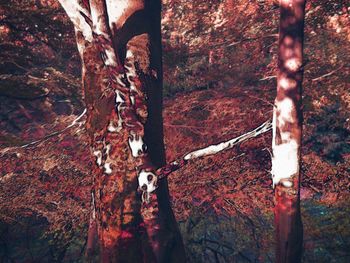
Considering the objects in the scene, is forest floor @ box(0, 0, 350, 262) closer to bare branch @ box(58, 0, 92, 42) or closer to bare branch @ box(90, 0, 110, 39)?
bare branch @ box(58, 0, 92, 42)

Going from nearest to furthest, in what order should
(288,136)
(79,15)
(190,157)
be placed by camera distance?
(288,136)
(79,15)
(190,157)

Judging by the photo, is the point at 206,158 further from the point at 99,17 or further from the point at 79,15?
the point at 99,17

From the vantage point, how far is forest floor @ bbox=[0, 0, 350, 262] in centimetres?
872

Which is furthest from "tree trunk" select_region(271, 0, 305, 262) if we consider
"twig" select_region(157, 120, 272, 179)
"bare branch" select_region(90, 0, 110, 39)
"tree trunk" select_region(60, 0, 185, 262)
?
"bare branch" select_region(90, 0, 110, 39)

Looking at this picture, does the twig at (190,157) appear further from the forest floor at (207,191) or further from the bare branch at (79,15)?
the forest floor at (207,191)

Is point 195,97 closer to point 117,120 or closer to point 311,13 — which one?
point 311,13

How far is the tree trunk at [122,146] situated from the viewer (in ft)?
15.6

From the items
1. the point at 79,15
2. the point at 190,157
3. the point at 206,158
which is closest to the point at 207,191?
the point at 206,158

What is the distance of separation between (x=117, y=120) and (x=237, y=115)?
4.60 metres

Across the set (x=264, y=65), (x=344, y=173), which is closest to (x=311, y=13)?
(x=264, y=65)

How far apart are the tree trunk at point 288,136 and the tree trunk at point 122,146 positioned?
Answer: 1.46m

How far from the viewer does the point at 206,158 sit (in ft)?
30.2

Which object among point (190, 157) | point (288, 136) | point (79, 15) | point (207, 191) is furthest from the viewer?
point (207, 191)

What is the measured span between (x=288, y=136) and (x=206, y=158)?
15.0ft
